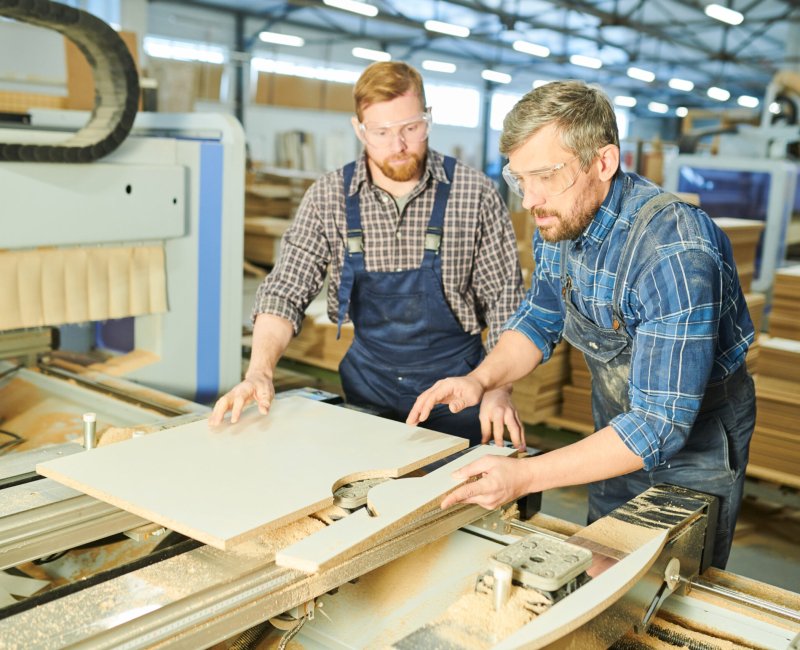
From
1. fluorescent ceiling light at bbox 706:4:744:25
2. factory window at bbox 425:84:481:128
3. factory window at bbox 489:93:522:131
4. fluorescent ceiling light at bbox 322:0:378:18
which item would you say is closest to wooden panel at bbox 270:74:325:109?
fluorescent ceiling light at bbox 322:0:378:18

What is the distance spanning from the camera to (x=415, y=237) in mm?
2258

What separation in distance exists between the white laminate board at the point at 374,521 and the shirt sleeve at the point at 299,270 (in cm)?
90

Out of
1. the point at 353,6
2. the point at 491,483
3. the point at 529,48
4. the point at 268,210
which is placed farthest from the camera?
the point at 529,48

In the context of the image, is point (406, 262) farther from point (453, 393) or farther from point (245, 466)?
point (245, 466)

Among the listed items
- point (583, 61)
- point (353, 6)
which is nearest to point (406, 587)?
point (353, 6)

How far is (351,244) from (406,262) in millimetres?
161

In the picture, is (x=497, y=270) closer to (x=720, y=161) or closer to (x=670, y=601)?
(x=670, y=601)

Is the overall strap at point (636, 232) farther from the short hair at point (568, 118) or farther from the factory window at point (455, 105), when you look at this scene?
the factory window at point (455, 105)

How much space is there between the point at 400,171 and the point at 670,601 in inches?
52.0

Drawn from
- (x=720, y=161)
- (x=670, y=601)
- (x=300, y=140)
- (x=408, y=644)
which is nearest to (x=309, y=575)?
(x=408, y=644)

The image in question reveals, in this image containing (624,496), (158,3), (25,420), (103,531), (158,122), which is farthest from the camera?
(158,3)

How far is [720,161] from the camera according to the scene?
6438 mm

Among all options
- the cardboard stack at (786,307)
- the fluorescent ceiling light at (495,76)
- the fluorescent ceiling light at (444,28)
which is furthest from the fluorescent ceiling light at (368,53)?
the cardboard stack at (786,307)

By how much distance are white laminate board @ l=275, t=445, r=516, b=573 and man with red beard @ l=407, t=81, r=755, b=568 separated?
2.2 inches
